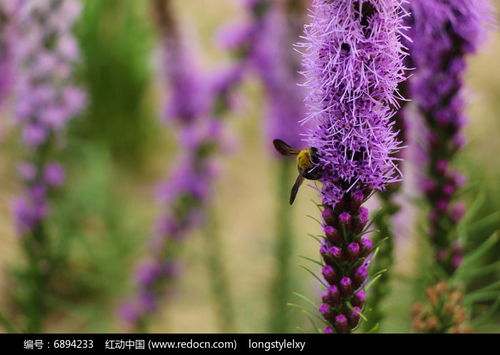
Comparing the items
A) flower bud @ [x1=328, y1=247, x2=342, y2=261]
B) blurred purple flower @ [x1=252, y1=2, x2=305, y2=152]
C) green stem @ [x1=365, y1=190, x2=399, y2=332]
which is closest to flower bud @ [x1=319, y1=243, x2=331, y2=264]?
flower bud @ [x1=328, y1=247, x2=342, y2=261]

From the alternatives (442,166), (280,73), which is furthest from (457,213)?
(280,73)

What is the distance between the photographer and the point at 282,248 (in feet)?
10.5

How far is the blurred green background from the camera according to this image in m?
3.71

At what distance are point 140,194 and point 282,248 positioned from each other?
2.89 metres

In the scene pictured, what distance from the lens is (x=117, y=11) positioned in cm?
504

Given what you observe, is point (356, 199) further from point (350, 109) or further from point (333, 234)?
point (350, 109)

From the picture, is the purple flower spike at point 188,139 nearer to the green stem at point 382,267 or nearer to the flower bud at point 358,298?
the green stem at point 382,267

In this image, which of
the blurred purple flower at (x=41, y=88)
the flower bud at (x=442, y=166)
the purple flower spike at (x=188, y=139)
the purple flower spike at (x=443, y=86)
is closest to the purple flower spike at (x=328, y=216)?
the purple flower spike at (x=443, y=86)

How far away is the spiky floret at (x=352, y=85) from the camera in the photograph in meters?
1.13

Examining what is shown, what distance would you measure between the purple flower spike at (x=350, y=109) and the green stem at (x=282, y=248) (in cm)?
184
